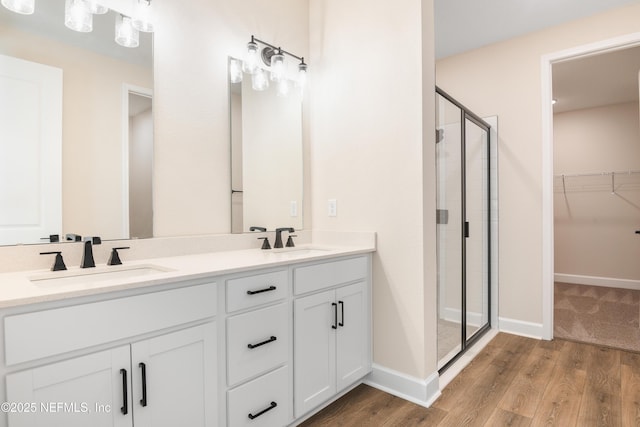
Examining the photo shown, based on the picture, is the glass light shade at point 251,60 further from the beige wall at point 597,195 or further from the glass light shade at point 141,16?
the beige wall at point 597,195

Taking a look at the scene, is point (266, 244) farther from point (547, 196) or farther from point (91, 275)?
point (547, 196)

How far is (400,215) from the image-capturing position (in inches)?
81.0

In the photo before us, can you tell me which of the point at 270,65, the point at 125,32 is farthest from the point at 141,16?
the point at 270,65

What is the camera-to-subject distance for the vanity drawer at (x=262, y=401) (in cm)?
143

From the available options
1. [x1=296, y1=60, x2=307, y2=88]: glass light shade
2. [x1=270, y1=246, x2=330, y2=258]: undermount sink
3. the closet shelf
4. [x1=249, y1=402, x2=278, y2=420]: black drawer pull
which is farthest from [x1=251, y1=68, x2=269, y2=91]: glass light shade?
the closet shelf

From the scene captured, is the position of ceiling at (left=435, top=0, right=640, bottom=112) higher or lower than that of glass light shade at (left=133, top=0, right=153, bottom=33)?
higher

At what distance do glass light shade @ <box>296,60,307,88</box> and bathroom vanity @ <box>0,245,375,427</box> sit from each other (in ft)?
4.07

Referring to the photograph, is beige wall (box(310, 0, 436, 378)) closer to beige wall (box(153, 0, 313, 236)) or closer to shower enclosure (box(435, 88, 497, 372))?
shower enclosure (box(435, 88, 497, 372))

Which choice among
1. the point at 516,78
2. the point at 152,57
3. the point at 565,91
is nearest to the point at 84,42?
the point at 152,57

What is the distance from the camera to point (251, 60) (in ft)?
7.08

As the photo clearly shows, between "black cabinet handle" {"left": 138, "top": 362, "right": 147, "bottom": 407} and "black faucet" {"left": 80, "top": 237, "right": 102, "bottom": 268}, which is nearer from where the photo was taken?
"black cabinet handle" {"left": 138, "top": 362, "right": 147, "bottom": 407}

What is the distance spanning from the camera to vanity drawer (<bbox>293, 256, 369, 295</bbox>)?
5.63 feet

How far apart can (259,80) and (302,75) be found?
0.34 meters

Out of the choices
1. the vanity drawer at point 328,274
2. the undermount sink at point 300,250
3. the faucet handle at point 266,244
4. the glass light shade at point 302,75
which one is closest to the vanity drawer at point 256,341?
the vanity drawer at point 328,274
